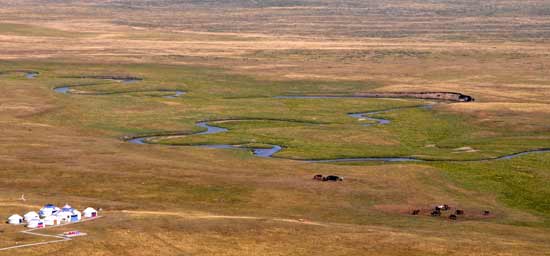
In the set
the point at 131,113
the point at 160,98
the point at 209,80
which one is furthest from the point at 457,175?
the point at 209,80

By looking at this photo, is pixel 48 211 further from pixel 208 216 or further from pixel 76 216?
pixel 208 216

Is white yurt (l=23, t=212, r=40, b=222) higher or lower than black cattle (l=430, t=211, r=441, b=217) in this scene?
higher

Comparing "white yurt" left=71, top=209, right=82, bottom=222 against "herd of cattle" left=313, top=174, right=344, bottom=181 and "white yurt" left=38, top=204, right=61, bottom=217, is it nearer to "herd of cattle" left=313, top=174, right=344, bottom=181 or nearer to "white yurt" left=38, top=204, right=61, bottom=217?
"white yurt" left=38, top=204, right=61, bottom=217

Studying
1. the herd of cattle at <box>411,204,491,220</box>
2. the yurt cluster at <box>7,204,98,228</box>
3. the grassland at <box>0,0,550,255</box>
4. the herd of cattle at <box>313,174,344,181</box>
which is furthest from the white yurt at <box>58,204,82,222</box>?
the herd of cattle at <box>313,174,344,181</box>

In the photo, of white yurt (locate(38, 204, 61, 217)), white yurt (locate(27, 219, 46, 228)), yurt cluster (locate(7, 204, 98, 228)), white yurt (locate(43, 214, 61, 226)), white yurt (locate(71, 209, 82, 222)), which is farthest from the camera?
white yurt (locate(71, 209, 82, 222))

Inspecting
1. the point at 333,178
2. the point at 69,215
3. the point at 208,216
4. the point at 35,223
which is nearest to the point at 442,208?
the point at 333,178

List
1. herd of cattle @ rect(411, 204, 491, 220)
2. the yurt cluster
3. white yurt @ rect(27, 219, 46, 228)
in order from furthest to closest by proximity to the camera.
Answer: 1. herd of cattle @ rect(411, 204, 491, 220)
2. the yurt cluster
3. white yurt @ rect(27, 219, 46, 228)

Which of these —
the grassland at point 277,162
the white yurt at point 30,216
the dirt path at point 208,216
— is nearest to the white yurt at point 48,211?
the white yurt at point 30,216
